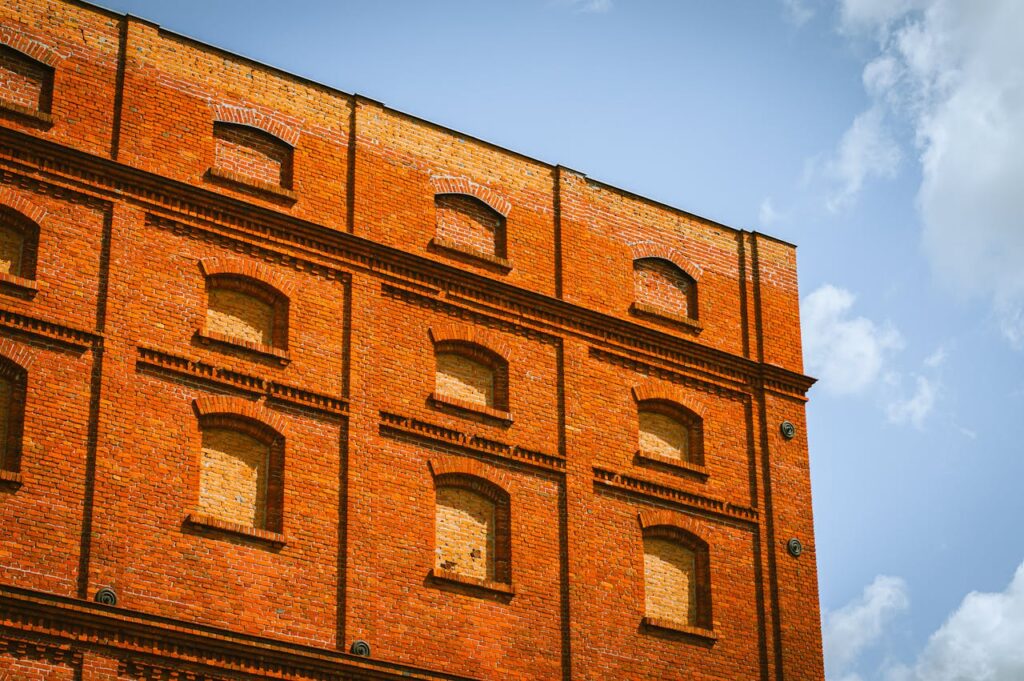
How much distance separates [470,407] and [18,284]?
26.0 feet

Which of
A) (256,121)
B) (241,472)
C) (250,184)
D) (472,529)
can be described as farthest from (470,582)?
(256,121)

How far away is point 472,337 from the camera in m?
36.3

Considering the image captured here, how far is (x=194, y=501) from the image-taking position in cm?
3222

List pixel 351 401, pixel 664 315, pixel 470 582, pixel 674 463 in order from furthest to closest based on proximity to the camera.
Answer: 1. pixel 664 315
2. pixel 674 463
3. pixel 351 401
4. pixel 470 582

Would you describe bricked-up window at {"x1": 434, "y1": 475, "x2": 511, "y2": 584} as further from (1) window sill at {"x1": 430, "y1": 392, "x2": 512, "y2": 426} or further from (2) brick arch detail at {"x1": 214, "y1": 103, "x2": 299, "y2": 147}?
(2) brick arch detail at {"x1": 214, "y1": 103, "x2": 299, "y2": 147}

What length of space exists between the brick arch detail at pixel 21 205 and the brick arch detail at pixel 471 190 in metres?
7.42

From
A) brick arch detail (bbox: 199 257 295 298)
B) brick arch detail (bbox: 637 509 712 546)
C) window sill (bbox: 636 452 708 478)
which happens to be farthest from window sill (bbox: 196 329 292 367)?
brick arch detail (bbox: 637 509 712 546)

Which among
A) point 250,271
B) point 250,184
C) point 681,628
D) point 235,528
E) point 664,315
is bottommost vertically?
point 681,628

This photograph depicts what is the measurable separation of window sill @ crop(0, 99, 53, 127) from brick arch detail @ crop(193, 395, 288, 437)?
16.8ft

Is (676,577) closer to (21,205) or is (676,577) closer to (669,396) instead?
(669,396)

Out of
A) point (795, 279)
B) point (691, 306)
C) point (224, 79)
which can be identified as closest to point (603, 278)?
point (691, 306)

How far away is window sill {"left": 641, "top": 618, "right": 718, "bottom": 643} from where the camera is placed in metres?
35.9

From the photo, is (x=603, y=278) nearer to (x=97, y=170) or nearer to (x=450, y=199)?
(x=450, y=199)

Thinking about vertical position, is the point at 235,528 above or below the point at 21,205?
below
